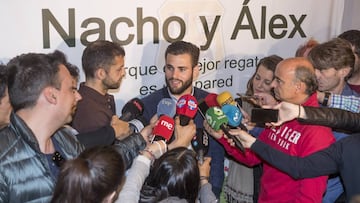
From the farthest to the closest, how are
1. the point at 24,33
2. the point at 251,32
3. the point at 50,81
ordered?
the point at 251,32 < the point at 24,33 < the point at 50,81

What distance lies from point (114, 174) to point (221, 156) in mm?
1685

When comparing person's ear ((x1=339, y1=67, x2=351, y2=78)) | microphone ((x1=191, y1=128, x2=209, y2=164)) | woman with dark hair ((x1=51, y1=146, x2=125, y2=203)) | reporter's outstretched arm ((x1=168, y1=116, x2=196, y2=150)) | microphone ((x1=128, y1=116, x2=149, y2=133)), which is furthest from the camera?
person's ear ((x1=339, y1=67, x2=351, y2=78))

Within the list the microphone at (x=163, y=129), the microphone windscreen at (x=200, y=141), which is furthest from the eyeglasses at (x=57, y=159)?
the microphone windscreen at (x=200, y=141)

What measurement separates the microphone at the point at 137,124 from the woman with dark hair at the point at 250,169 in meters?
0.66

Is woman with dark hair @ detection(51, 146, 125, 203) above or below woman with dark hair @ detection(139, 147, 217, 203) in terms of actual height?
above

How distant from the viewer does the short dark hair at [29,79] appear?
1953 millimetres

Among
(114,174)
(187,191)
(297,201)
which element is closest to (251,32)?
(297,201)

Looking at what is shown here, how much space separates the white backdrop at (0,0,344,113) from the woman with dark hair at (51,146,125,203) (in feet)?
5.72

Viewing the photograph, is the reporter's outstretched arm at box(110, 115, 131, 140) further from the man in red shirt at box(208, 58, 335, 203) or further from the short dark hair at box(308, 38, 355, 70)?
the short dark hair at box(308, 38, 355, 70)

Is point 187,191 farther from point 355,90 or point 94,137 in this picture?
point 355,90

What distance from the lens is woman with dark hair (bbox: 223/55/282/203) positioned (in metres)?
3.33

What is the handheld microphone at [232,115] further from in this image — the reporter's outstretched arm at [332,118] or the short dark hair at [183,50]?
the short dark hair at [183,50]

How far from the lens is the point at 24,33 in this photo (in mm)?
3207

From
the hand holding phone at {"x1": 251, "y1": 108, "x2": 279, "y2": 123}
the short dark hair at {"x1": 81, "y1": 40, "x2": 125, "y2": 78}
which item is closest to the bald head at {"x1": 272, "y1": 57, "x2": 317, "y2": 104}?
the hand holding phone at {"x1": 251, "y1": 108, "x2": 279, "y2": 123}
